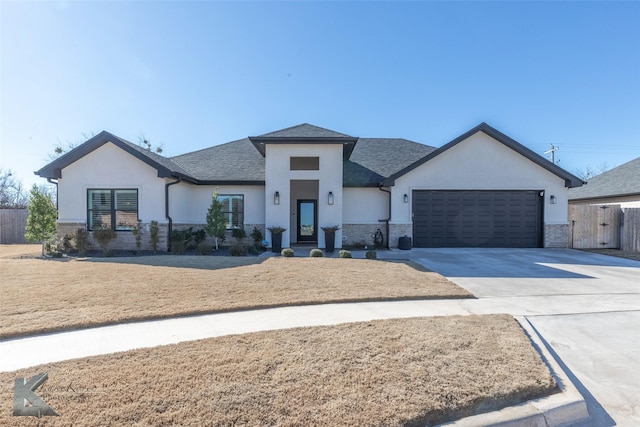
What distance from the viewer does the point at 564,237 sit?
Result: 14.0 meters

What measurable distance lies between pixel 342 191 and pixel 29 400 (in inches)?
489

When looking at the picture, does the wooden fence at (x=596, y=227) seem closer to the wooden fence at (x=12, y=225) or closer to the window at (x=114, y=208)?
the window at (x=114, y=208)

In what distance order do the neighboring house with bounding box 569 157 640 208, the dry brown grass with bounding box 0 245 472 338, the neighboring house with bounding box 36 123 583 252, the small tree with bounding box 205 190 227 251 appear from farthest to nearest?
1. the neighboring house with bounding box 569 157 640 208
2. the small tree with bounding box 205 190 227 251
3. the neighboring house with bounding box 36 123 583 252
4. the dry brown grass with bounding box 0 245 472 338

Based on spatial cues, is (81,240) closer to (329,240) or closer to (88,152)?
(88,152)

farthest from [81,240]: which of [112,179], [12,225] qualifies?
[12,225]

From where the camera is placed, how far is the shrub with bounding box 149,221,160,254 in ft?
40.7

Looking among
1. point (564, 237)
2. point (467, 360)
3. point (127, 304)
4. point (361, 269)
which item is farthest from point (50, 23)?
point (564, 237)

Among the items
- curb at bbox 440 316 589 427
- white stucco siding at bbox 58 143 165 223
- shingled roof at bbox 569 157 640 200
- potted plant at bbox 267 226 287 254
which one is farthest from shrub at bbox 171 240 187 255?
shingled roof at bbox 569 157 640 200

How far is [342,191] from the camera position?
14156 mm

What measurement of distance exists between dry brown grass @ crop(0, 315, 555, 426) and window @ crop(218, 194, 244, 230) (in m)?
11.1

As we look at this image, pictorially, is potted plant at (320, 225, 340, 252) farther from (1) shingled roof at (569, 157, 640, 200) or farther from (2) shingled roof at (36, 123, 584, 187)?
(1) shingled roof at (569, 157, 640, 200)

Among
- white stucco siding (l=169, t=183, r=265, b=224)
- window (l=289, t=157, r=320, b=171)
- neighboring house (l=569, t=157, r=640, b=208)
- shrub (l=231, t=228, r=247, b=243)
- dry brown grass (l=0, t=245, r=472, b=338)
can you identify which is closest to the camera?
dry brown grass (l=0, t=245, r=472, b=338)

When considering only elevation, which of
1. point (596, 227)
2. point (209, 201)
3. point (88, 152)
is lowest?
point (596, 227)

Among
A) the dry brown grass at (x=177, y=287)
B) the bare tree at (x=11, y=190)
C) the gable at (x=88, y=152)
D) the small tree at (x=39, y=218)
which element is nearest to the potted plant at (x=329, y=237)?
the dry brown grass at (x=177, y=287)
